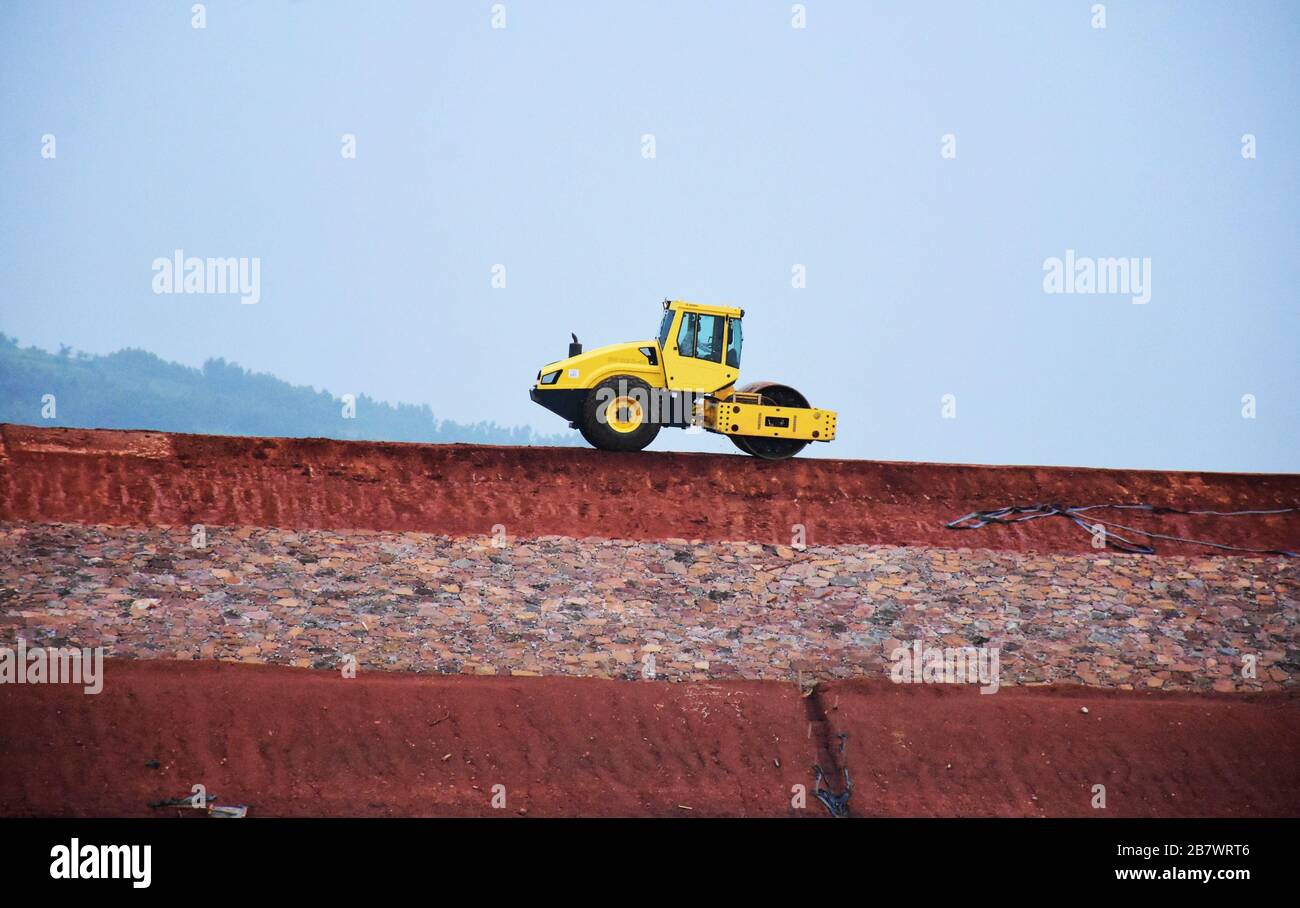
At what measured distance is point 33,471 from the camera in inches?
1173

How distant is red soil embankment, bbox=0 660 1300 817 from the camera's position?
23859 mm

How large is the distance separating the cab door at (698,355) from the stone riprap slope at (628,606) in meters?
3.37

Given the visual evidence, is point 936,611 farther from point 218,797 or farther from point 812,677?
point 218,797

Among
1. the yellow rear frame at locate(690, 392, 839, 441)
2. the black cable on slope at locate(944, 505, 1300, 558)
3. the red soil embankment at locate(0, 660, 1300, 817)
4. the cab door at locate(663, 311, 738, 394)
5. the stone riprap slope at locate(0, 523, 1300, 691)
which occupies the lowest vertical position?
the red soil embankment at locate(0, 660, 1300, 817)

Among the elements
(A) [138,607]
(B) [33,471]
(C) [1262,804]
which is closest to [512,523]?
(A) [138,607]

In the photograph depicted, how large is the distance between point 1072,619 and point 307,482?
1552 centimetres

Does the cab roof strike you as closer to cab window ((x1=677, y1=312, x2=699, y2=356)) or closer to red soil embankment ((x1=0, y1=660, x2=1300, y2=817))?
cab window ((x1=677, y1=312, x2=699, y2=356))

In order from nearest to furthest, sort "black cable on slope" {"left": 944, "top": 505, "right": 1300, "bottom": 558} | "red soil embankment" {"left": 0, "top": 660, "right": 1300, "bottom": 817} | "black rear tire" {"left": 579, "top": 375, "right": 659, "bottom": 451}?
1. "red soil embankment" {"left": 0, "top": 660, "right": 1300, "bottom": 817}
2. "black rear tire" {"left": 579, "top": 375, "right": 659, "bottom": 451}
3. "black cable on slope" {"left": 944, "top": 505, "right": 1300, "bottom": 558}

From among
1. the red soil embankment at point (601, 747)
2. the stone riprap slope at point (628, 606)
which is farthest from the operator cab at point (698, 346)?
the red soil embankment at point (601, 747)

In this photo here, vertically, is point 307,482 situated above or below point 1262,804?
above

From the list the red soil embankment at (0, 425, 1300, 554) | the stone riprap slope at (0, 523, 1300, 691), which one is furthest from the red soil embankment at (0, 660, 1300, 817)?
the red soil embankment at (0, 425, 1300, 554)

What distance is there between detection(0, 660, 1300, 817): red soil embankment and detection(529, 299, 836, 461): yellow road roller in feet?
21.4

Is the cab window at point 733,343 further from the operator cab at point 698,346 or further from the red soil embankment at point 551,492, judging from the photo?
the red soil embankment at point 551,492

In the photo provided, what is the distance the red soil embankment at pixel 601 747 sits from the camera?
2386 centimetres
